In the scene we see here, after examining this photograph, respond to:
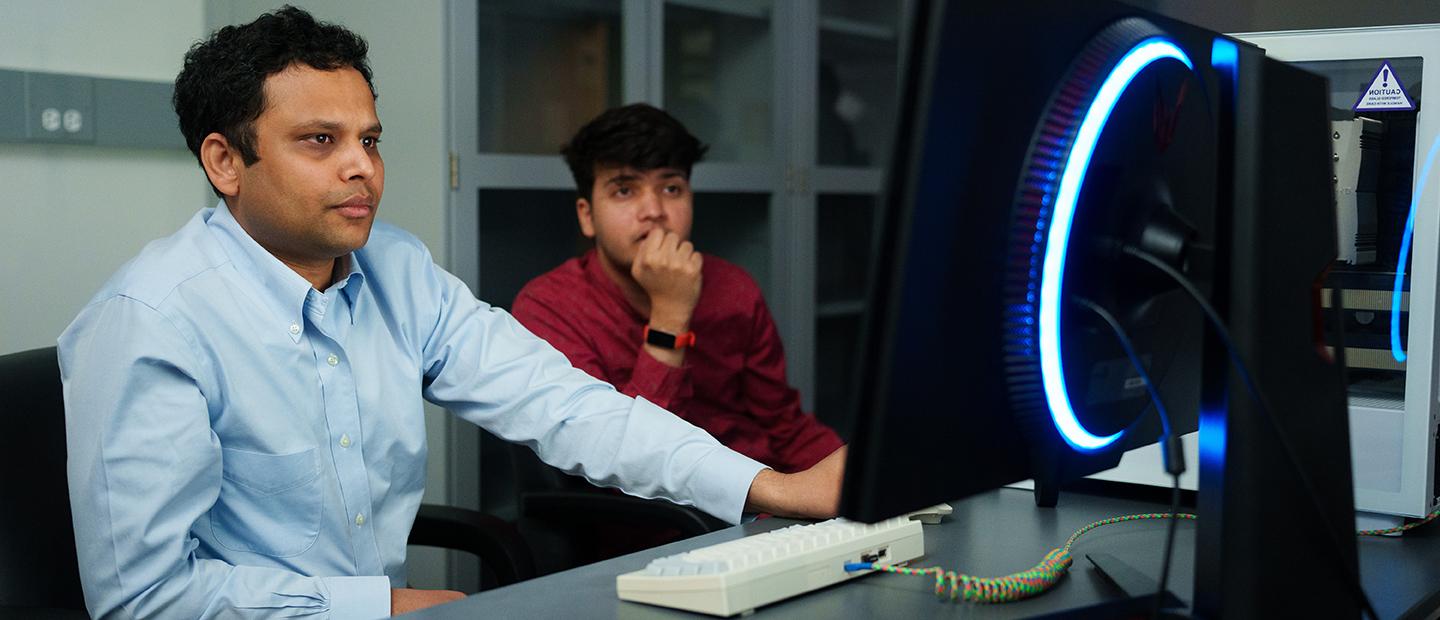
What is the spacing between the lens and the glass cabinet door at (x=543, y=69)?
2377 mm

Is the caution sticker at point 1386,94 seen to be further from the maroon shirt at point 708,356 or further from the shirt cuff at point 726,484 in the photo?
the maroon shirt at point 708,356

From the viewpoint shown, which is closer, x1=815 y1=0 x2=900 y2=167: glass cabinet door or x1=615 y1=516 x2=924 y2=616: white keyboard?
x1=615 y1=516 x2=924 y2=616: white keyboard

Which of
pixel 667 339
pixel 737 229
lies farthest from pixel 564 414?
pixel 737 229

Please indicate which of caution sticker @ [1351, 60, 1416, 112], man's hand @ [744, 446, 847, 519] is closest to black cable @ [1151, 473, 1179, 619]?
man's hand @ [744, 446, 847, 519]

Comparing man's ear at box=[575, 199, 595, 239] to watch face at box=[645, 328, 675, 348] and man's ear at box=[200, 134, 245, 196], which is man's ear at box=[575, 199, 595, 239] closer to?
watch face at box=[645, 328, 675, 348]

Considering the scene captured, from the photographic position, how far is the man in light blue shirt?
1199mm

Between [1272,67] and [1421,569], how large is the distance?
0.59 meters

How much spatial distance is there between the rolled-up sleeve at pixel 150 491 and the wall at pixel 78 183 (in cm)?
78

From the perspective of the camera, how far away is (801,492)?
49.1 inches

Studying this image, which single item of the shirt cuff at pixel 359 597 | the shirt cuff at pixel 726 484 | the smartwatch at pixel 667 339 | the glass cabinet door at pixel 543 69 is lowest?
the shirt cuff at pixel 359 597

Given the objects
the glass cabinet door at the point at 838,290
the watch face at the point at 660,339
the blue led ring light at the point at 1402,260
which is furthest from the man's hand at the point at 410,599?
the glass cabinet door at the point at 838,290

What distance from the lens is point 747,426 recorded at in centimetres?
232

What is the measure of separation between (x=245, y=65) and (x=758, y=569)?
911mm

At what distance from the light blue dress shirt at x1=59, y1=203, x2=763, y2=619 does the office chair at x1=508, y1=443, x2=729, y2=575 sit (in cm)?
24
